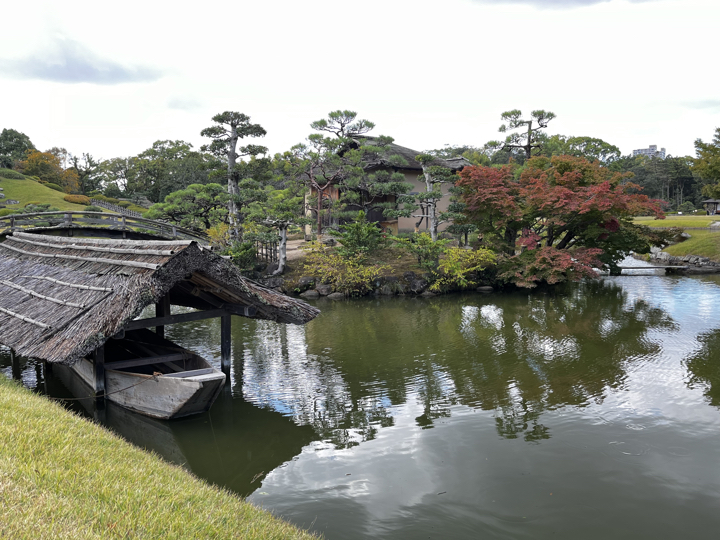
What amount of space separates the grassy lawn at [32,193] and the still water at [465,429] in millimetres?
32311

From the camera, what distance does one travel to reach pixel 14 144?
51.1 metres

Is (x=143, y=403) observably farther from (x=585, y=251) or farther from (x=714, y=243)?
(x=714, y=243)

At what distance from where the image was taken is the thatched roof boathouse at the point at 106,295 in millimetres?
7016

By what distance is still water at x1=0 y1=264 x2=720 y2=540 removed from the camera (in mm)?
5578

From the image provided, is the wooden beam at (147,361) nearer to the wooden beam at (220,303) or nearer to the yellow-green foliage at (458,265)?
the wooden beam at (220,303)

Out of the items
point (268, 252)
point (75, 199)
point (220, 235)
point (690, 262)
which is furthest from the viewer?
point (75, 199)

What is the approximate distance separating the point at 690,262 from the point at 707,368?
20099 mm

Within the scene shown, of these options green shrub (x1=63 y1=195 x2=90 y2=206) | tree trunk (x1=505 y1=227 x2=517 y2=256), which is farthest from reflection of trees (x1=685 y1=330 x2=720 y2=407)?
green shrub (x1=63 y1=195 x2=90 y2=206)

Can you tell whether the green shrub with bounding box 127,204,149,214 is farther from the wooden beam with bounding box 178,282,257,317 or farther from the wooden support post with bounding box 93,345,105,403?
the wooden support post with bounding box 93,345,105,403

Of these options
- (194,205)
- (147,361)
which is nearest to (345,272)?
(194,205)

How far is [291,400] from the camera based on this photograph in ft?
29.9

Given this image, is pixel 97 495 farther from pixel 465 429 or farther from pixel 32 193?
pixel 32 193

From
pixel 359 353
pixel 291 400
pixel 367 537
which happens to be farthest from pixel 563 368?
pixel 367 537

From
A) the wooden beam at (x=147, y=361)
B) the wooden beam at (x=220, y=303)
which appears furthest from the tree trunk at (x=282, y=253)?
the wooden beam at (x=147, y=361)
